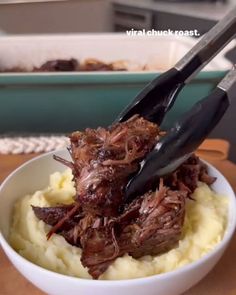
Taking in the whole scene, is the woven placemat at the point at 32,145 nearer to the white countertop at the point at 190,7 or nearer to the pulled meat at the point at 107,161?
the pulled meat at the point at 107,161

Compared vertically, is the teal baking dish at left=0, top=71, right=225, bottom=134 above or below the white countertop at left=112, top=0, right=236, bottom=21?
above

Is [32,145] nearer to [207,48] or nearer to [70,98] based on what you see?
[70,98]

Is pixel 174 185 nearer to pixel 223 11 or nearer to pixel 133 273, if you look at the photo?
pixel 133 273

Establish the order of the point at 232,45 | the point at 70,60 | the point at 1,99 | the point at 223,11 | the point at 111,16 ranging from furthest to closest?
the point at 111,16 < the point at 223,11 < the point at 70,60 < the point at 232,45 < the point at 1,99

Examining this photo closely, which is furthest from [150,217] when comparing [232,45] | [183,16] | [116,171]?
[183,16]

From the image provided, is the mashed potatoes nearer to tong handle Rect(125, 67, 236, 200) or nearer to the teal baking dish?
tong handle Rect(125, 67, 236, 200)

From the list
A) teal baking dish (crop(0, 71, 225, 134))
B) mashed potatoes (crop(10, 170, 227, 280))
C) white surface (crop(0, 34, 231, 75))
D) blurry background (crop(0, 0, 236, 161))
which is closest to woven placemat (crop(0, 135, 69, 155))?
teal baking dish (crop(0, 71, 225, 134))
